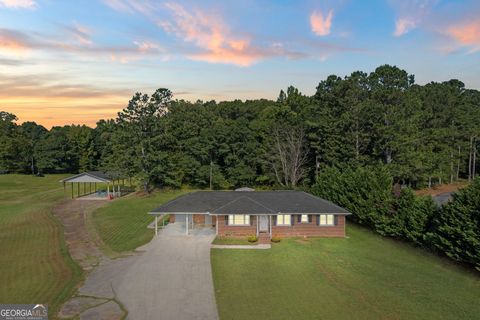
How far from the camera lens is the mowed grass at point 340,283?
17641 mm

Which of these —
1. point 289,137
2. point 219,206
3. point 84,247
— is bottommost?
point 84,247

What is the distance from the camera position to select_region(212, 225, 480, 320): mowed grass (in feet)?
57.9

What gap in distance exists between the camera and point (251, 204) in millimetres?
31766

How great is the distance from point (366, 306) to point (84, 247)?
72.8ft

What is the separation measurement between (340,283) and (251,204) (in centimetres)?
1191

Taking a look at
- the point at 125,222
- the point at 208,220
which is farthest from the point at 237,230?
the point at 125,222

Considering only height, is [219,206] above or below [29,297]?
above

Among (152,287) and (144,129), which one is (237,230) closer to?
(152,287)

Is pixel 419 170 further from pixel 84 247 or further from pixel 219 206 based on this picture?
pixel 84 247

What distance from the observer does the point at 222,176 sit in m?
64.2

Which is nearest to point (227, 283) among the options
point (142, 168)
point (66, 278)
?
point (66, 278)

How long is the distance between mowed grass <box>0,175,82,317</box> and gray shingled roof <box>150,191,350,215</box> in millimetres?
8467

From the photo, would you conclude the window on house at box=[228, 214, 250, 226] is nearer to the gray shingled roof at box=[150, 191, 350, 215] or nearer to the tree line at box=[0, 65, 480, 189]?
the gray shingled roof at box=[150, 191, 350, 215]

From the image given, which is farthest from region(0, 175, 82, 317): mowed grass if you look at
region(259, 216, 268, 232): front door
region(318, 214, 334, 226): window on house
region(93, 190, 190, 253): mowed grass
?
region(318, 214, 334, 226): window on house
